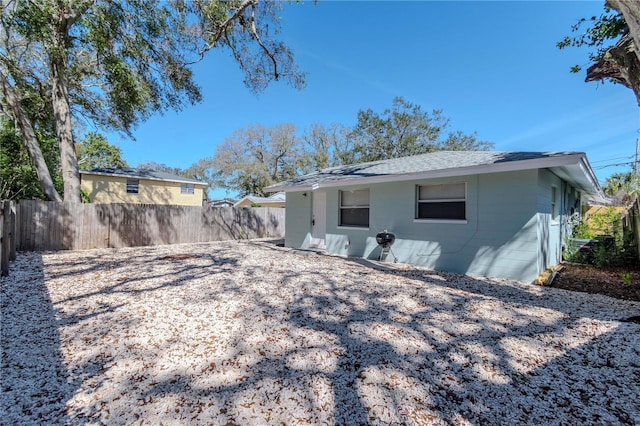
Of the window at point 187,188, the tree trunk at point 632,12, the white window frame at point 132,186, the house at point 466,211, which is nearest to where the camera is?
the tree trunk at point 632,12

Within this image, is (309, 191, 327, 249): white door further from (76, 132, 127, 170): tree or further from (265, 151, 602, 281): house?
(76, 132, 127, 170): tree

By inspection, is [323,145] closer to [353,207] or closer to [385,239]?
[353,207]

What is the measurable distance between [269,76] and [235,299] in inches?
357

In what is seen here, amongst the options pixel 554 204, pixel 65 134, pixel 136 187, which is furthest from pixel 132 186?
pixel 554 204

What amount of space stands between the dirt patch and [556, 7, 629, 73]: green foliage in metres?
5.17

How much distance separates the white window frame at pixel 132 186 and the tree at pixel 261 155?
1217 cm

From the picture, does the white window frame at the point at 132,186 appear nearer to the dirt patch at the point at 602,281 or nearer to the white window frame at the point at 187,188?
the white window frame at the point at 187,188

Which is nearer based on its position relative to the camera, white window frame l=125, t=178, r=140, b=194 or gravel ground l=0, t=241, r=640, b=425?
gravel ground l=0, t=241, r=640, b=425

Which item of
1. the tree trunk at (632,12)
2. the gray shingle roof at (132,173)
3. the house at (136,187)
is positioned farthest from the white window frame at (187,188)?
the tree trunk at (632,12)

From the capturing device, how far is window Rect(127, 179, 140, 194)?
1801 cm

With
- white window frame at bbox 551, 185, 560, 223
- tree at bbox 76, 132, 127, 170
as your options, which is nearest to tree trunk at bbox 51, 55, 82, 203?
tree at bbox 76, 132, 127, 170

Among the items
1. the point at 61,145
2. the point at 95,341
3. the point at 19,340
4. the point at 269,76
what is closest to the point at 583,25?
the point at 269,76

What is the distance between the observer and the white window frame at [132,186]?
17969 millimetres

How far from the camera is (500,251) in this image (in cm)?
611
